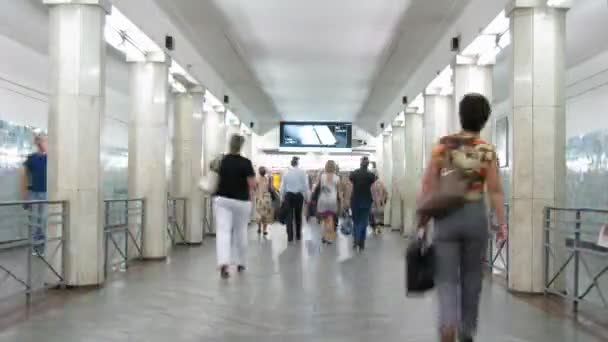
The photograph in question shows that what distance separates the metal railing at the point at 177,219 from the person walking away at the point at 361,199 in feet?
11.7

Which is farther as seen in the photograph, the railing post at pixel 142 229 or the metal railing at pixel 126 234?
the railing post at pixel 142 229

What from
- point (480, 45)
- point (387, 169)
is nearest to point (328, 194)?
point (480, 45)

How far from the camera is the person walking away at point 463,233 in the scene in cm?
356

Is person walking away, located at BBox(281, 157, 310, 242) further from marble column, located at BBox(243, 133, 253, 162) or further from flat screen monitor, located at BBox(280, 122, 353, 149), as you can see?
flat screen monitor, located at BBox(280, 122, 353, 149)

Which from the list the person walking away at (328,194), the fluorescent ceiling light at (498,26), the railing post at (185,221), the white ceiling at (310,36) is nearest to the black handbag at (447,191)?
the fluorescent ceiling light at (498,26)

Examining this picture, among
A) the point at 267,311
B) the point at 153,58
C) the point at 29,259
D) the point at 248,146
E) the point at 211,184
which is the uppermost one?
the point at 153,58

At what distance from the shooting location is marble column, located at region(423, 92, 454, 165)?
576 inches

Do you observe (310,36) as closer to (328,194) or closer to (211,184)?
(328,194)

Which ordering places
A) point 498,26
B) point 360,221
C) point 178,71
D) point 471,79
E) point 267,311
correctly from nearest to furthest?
point 267,311, point 498,26, point 471,79, point 360,221, point 178,71

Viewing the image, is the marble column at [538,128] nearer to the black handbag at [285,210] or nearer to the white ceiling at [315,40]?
the white ceiling at [315,40]

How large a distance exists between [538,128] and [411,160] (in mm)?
10212

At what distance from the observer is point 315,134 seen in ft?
90.8

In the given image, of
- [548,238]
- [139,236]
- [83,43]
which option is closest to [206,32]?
[139,236]

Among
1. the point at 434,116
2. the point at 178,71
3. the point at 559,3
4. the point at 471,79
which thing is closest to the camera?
the point at 559,3
